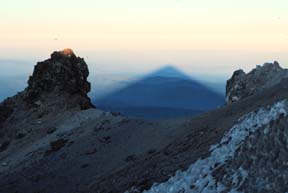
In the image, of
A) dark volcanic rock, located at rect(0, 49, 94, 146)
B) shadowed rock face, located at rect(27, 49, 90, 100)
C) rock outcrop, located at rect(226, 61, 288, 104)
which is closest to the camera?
rock outcrop, located at rect(226, 61, 288, 104)

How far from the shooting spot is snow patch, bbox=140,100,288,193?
23.4m

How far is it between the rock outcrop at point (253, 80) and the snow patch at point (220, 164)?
22755mm

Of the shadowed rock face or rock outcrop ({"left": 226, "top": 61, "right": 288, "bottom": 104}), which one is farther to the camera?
the shadowed rock face

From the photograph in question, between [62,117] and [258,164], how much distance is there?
119ft

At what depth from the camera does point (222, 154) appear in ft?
84.5

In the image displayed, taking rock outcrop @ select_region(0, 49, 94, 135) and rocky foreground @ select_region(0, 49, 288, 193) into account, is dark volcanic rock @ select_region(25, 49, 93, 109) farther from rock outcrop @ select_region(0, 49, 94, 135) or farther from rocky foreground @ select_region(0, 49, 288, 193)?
rocky foreground @ select_region(0, 49, 288, 193)

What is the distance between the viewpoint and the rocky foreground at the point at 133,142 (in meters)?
23.8

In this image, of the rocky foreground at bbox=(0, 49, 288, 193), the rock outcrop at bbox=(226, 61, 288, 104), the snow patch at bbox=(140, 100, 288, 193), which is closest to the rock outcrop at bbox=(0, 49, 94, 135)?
the rocky foreground at bbox=(0, 49, 288, 193)

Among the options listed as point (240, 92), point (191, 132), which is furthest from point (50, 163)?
point (240, 92)

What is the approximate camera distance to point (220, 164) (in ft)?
80.8

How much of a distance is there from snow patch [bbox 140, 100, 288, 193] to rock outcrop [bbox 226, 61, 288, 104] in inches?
896

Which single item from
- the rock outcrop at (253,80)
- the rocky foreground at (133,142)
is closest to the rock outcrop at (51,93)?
the rocky foreground at (133,142)

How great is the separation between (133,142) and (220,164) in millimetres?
18293

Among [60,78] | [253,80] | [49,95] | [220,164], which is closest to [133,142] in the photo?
[253,80]
